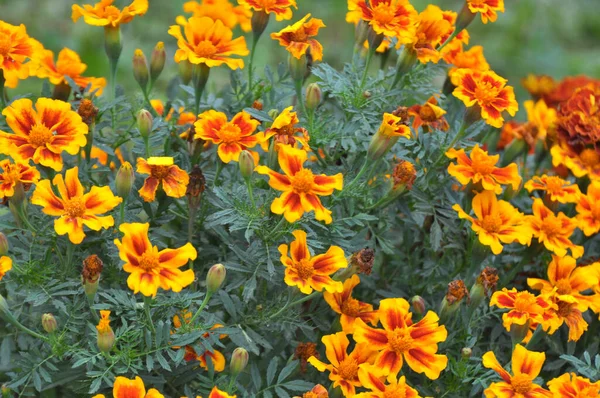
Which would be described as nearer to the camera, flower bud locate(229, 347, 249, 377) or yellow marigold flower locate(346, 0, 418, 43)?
flower bud locate(229, 347, 249, 377)

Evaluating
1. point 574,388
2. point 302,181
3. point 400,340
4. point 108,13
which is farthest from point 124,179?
point 574,388

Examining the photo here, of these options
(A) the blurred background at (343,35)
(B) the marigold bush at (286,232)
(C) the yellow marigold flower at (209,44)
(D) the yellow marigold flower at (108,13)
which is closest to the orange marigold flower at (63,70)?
(B) the marigold bush at (286,232)

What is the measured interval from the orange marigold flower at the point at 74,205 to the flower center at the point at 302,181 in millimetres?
266

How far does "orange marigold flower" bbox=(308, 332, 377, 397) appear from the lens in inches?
51.9

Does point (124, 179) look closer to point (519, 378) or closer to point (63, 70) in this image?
point (63, 70)

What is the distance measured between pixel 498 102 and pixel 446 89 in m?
0.27

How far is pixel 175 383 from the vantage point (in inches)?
56.1

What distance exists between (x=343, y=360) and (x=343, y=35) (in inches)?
127

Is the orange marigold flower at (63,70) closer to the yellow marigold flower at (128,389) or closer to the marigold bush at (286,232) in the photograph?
the marigold bush at (286,232)

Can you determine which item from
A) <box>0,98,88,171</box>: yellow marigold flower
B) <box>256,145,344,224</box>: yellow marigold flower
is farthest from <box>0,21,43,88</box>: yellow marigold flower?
<box>256,145,344,224</box>: yellow marigold flower

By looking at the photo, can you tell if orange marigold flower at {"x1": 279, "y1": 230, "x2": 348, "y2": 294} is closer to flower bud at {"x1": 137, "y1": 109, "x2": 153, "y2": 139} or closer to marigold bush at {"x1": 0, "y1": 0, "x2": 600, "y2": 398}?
marigold bush at {"x1": 0, "y1": 0, "x2": 600, "y2": 398}

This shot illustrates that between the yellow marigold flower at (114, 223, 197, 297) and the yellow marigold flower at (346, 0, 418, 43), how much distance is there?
498 mm

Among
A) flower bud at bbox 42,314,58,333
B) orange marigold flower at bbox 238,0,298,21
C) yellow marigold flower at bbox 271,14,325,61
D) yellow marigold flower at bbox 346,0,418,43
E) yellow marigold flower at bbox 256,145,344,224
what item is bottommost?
flower bud at bbox 42,314,58,333

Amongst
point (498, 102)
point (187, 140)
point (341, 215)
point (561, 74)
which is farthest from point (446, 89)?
point (561, 74)
